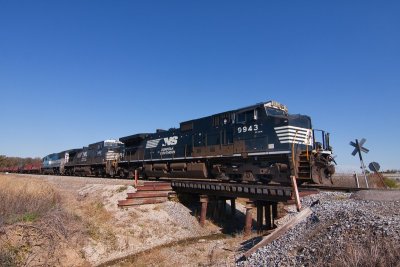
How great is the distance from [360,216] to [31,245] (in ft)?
32.6

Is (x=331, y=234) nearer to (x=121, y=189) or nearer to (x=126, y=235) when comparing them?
(x=126, y=235)

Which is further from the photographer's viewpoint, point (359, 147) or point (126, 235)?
point (359, 147)

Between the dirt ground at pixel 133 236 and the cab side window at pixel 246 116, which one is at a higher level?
the cab side window at pixel 246 116

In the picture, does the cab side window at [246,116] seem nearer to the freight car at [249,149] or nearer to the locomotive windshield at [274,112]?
the freight car at [249,149]

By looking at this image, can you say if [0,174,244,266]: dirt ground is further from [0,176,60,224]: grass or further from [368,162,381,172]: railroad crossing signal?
[368,162,381,172]: railroad crossing signal

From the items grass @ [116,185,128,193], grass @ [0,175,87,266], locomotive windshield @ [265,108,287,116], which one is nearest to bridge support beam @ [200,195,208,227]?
grass @ [116,185,128,193]

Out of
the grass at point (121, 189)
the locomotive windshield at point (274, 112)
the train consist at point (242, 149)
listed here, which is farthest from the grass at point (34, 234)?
the locomotive windshield at point (274, 112)

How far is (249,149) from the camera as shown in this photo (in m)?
14.8

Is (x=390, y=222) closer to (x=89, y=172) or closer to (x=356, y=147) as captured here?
(x=356, y=147)

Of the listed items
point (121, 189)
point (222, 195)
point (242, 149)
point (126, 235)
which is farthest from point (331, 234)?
point (121, 189)

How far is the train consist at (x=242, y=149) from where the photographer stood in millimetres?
13367

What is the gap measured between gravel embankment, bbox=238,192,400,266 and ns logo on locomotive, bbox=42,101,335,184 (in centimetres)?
403

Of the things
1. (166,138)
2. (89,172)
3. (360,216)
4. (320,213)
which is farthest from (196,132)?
(89,172)

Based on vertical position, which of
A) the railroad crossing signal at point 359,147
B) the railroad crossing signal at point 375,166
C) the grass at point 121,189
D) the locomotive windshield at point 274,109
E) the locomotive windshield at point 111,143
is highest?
the locomotive windshield at point 274,109
